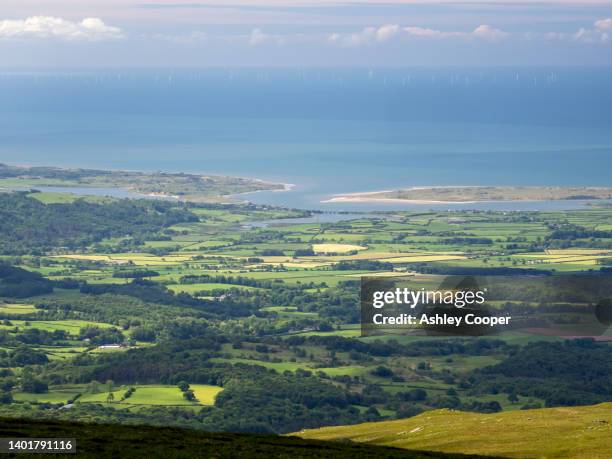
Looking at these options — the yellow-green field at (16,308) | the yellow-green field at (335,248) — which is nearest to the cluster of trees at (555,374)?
the yellow-green field at (16,308)

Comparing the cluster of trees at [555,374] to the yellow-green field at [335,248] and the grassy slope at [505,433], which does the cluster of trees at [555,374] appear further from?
the yellow-green field at [335,248]

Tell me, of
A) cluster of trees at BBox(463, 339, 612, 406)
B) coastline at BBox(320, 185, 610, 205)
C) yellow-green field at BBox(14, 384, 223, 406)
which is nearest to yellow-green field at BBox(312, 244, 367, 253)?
coastline at BBox(320, 185, 610, 205)

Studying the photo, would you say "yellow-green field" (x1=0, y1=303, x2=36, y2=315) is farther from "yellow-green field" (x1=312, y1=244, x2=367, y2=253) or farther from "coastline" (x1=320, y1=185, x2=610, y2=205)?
"coastline" (x1=320, y1=185, x2=610, y2=205)

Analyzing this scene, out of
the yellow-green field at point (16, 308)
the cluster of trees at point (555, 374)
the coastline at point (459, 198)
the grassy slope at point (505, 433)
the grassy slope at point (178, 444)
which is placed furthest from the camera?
the coastline at point (459, 198)

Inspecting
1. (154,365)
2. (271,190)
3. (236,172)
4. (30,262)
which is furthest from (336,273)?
(236,172)

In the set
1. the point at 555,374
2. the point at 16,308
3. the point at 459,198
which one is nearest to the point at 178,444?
the point at 555,374

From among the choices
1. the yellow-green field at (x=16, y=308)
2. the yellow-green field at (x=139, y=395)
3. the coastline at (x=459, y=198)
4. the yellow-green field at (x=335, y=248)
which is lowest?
the yellow-green field at (x=139, y=395)
